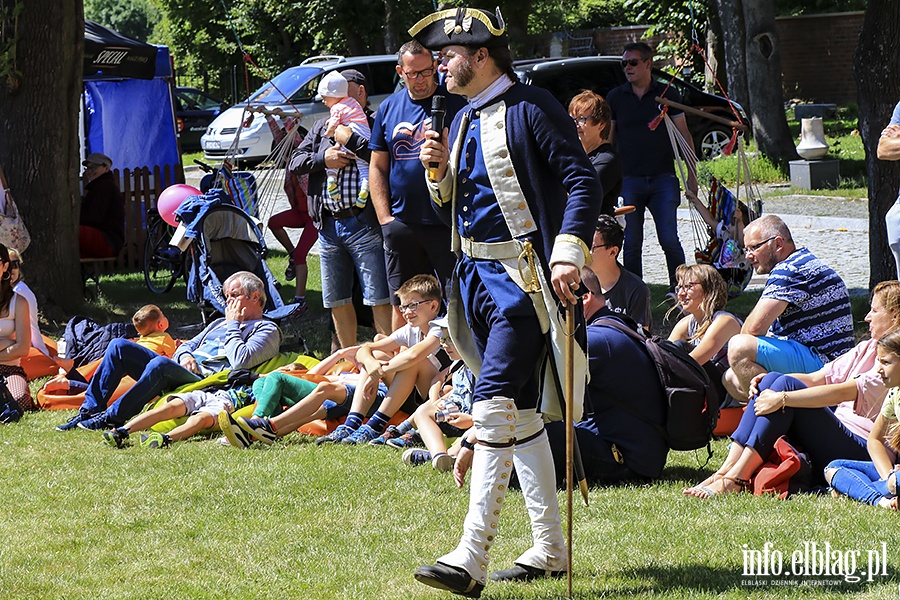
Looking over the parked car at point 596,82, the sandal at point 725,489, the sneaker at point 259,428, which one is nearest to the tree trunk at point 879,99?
the sandal at point 725,489

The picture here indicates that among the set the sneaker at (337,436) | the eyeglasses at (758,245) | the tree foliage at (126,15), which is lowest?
the sneaker at (337,436)

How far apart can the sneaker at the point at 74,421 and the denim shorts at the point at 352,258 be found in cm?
165

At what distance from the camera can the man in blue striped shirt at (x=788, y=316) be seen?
5.86m

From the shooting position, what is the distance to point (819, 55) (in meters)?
33.2

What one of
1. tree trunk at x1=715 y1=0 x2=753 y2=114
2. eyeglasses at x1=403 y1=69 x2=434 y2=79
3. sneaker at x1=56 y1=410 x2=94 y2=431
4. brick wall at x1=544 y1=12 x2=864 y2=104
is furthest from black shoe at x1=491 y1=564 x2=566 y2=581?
brick wall at x1=544 y1=12 x2=864 y2=104

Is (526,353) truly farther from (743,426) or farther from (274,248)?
(274,248)

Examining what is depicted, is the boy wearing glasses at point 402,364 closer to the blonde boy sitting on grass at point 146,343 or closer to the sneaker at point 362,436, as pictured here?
the sneaker at point 362,436

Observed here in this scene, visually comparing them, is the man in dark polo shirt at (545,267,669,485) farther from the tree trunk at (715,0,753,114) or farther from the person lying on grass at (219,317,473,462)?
the tree trunk at (715,0,753,114)

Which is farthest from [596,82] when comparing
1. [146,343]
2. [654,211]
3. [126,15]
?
[126,15]

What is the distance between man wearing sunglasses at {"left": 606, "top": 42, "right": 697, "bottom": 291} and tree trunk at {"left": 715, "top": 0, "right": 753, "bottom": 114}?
10155 mm

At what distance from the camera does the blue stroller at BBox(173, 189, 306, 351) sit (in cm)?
905

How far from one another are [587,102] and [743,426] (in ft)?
8.23

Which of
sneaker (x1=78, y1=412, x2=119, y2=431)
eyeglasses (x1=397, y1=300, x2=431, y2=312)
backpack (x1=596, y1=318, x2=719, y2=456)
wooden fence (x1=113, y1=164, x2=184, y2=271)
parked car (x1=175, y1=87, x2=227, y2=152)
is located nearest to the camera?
backpack (x1=596, y1=318, x2=719, y2=456)

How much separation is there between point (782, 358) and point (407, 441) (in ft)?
6.31
